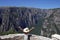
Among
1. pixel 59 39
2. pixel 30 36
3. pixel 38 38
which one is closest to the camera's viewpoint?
pixel 59 39

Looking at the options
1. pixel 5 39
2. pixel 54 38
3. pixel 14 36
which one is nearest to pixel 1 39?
pixel 5 39

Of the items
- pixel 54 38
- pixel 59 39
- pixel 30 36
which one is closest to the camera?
pixel 59 39

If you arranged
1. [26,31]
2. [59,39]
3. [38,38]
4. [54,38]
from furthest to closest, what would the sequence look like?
1. [38,38]
2. [54,38]
3. [59,39]
4. [26,31]

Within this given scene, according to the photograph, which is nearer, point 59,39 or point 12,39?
point 59,39

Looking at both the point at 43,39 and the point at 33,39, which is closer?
the point at 43,39

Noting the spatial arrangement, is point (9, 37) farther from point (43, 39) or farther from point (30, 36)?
point (43, 39)

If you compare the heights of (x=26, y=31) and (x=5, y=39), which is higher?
(x=26, y=31)

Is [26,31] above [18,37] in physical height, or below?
above

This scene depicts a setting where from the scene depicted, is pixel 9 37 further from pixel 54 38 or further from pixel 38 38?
pixel 54 38

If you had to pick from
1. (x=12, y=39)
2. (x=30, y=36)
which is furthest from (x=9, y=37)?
(x=30, y=36)
